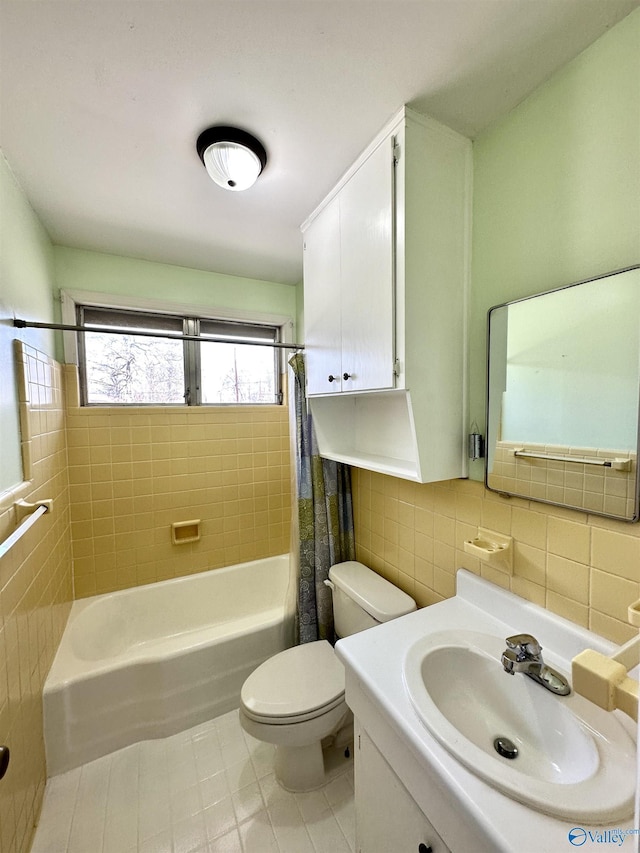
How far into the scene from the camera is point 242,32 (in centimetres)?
79

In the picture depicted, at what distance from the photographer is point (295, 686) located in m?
1.34

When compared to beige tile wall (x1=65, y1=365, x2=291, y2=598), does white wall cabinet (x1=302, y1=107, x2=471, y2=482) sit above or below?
above

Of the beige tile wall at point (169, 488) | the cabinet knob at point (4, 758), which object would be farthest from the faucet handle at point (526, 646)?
the beige tile wall at point (169, 488)

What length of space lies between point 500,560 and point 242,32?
63.8 inches

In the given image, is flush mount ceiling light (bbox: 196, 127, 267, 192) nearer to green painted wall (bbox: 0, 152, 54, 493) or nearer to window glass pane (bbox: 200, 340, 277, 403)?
green painted wall (bbox: 0, 152, 54, 493)

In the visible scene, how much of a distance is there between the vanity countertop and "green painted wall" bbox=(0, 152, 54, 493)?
1.25 m

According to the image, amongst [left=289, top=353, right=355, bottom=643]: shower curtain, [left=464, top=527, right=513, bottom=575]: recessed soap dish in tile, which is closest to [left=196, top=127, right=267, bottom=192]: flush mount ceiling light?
[left=289, top=353, right=355, bottom=643]: shower curtain

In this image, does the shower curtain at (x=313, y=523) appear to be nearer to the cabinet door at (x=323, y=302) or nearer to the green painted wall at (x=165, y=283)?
the cabinet door at (x=323, y=302)

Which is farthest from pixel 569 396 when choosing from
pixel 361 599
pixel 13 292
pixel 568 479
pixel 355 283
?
pixel 13 292

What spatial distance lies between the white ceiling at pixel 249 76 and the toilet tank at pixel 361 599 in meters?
1.77

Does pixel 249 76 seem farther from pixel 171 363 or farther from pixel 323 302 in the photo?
pixel 171 363

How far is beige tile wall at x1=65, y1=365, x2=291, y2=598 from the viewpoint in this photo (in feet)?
6.20

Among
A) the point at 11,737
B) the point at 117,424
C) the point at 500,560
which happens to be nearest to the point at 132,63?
the point at 117,424

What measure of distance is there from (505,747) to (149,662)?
150 centimetres
